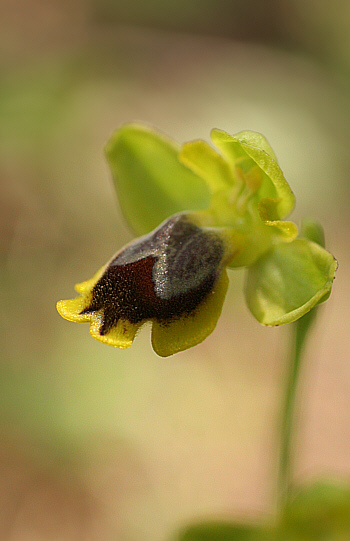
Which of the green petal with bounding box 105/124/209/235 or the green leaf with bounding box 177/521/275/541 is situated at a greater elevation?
the green petal with bounding box 105/124/209/235

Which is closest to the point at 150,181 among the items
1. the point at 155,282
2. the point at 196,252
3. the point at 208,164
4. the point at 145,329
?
the point at 208,164


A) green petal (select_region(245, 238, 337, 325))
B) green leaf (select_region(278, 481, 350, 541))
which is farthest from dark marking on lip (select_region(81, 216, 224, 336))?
green leaf (select_region(278, 481, 350, 541))

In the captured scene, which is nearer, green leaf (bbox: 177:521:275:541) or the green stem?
the green stem

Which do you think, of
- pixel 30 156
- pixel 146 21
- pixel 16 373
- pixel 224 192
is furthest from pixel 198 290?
pixel 146 21

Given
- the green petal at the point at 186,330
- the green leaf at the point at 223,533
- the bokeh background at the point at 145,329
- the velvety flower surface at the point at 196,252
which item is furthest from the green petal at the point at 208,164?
the bokeh background at the point at 145,329

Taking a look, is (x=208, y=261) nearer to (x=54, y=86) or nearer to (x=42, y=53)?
(x=54, y=86)

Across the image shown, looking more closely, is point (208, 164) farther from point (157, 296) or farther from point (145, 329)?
point (145, 329)

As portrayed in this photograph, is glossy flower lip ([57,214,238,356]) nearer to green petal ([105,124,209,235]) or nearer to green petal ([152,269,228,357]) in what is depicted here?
green petal ([152,269,228,357])
